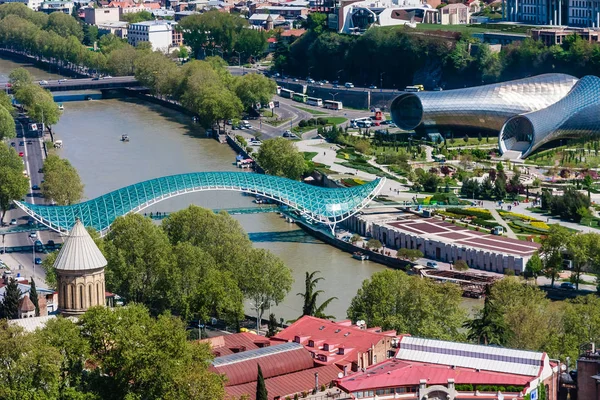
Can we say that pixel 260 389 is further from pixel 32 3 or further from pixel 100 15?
pixel 32 3

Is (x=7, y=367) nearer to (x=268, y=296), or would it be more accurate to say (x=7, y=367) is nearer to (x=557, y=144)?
(x=268, y=296)

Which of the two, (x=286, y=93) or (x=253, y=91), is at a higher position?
(x=253, y=91)

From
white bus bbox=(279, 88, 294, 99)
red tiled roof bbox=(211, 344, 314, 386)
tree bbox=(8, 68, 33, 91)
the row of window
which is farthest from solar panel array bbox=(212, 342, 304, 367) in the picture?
white bus bbox=(279, 88, 294, 99)

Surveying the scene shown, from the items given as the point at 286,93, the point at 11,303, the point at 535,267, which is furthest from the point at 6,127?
the point at 11,303

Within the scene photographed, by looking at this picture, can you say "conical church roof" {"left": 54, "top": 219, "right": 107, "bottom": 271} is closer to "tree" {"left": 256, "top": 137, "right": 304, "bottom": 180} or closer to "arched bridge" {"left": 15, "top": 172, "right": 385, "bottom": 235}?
"arched bridge" {"left": 15, "top": 172, "right": 385, "bottom": 235}

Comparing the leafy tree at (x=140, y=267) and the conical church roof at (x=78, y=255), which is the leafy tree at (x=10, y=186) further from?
the conical church roof at (x=78, y=255)

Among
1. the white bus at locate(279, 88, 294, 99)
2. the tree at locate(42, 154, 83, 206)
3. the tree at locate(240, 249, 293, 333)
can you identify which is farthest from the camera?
the white bus at locate(279, 88, 294, 99)
